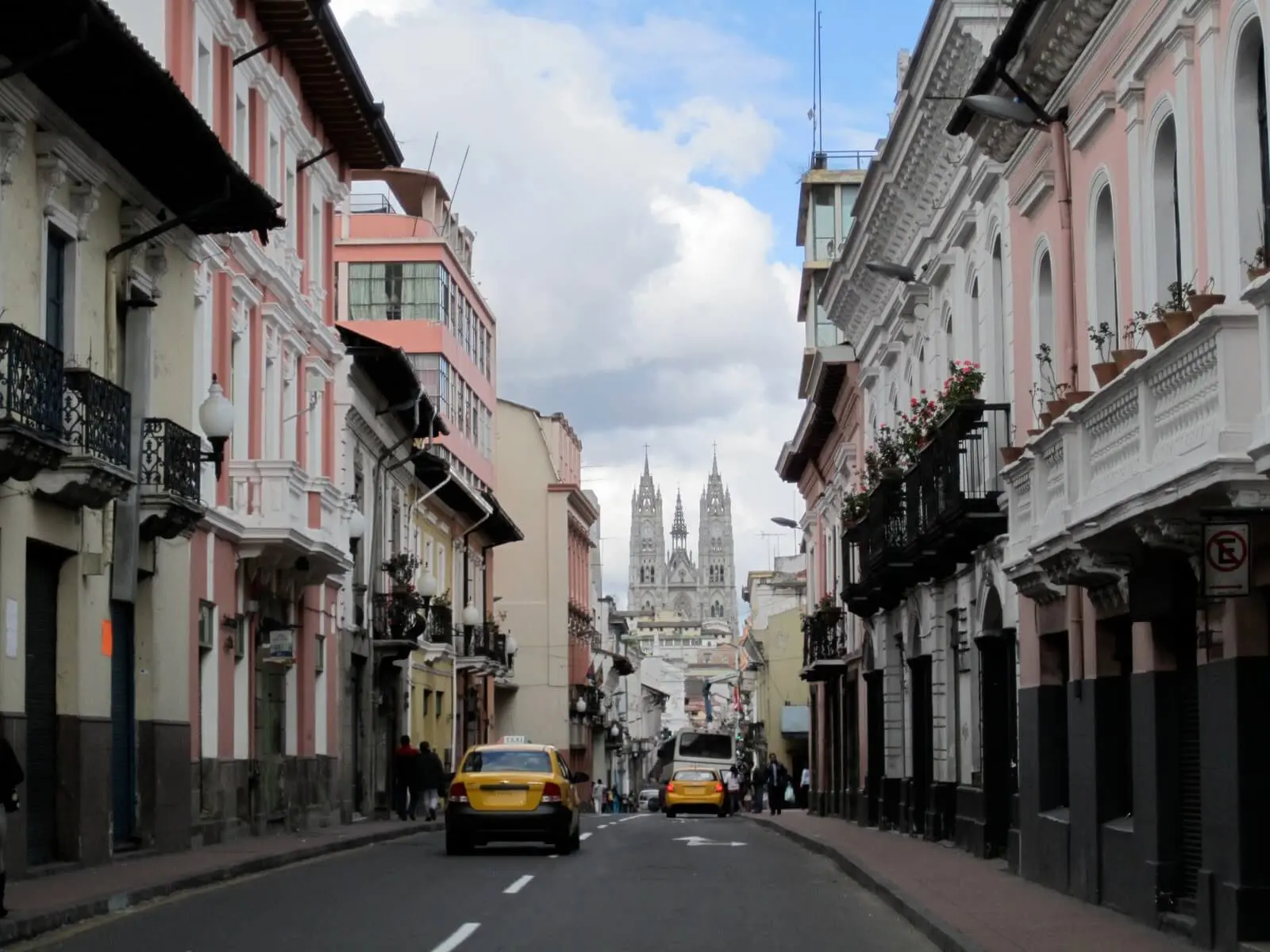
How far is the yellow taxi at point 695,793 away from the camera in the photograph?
58.4 metres

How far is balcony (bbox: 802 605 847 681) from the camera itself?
47594mm

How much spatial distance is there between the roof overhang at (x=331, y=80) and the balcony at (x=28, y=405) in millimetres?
13265

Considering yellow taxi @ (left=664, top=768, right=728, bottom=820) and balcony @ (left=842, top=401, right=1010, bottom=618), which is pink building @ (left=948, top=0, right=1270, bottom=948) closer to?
balcony @ (left=842, top=401, right=1010, bottom=618)

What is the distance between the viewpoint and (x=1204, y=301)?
13.4 metres

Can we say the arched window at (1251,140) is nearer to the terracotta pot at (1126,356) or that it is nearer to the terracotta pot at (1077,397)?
the terracotta pot at (1126,356)

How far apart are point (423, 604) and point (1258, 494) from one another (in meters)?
34.0

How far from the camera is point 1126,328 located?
1820cm

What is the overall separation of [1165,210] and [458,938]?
8353 millimetres

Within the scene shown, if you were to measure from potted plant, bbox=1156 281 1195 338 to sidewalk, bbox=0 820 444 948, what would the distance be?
9.27 meters

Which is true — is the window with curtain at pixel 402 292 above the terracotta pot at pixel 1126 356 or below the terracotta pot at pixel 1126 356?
above

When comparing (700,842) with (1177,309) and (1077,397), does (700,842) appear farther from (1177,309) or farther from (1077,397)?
(1177,309)

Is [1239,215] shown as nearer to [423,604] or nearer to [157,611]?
[157,611]

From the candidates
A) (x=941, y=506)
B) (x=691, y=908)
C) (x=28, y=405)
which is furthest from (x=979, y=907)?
(x=941, y=506)

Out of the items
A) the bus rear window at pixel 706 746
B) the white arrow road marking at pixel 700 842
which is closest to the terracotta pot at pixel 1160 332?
the white arrow road marking at pixel 700 842
